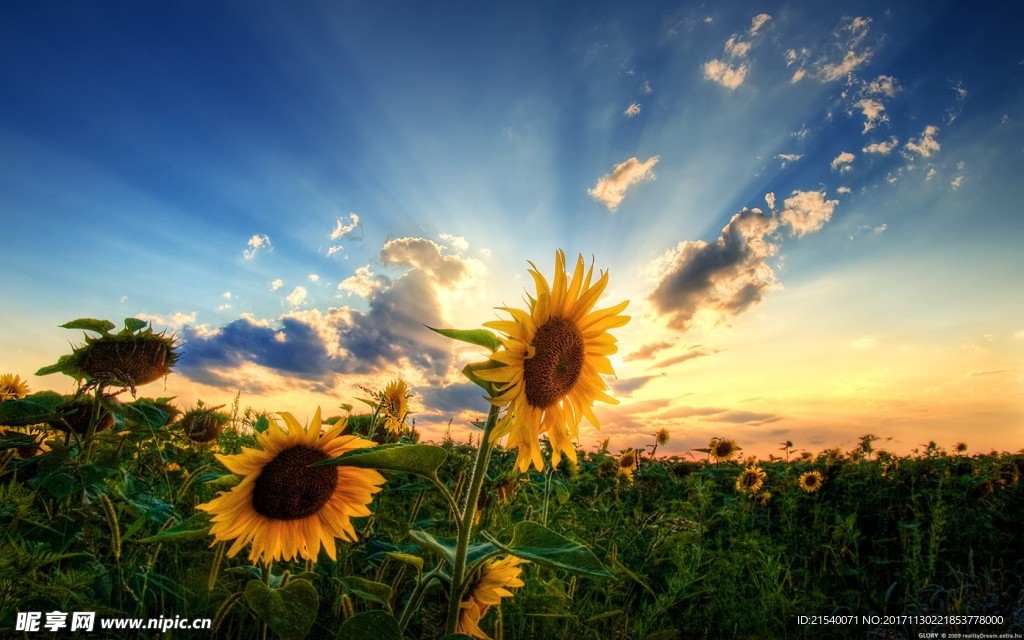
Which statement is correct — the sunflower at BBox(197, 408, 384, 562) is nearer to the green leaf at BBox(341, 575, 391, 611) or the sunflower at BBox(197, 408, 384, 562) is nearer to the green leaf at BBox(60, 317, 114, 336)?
the green leaf at BBox(341, 575, 391, 611)

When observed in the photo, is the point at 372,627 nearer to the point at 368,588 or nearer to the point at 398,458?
the point at 368,588

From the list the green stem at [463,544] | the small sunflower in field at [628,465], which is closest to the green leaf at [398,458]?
the green stem at [463,544]

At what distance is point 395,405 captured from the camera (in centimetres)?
337

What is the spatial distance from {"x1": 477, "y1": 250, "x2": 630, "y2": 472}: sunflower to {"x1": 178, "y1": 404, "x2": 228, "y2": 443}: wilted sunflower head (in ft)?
5.07

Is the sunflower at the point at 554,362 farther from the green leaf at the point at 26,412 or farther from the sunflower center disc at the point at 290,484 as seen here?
the green leaf at the point at 26,412

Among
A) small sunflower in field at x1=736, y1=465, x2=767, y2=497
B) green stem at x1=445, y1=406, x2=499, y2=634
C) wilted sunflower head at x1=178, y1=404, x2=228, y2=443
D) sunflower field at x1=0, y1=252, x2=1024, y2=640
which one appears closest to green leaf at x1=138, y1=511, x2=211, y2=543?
sunflower field at x1=0, y1=252, x2=1024, y2=640

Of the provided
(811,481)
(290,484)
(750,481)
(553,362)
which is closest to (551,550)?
(553,362)

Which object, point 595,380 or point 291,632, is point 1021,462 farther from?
point 291,632

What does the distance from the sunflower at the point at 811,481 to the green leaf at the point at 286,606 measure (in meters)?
6.64

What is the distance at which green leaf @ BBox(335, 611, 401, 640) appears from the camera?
4.67 ft

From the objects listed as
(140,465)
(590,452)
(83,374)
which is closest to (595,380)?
(83,374)

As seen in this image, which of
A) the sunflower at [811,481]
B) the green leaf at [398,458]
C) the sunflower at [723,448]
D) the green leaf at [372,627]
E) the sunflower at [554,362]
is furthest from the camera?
the sunflower at [723,448]

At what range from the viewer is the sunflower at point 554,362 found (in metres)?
1.79

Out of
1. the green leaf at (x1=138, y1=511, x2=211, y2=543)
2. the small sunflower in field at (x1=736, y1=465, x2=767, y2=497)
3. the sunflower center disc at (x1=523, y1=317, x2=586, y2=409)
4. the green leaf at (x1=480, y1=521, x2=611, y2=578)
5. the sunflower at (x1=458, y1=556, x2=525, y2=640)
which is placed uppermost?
the sunflower center disc at (x1=523, y1=317, x2=586, y2=409)
